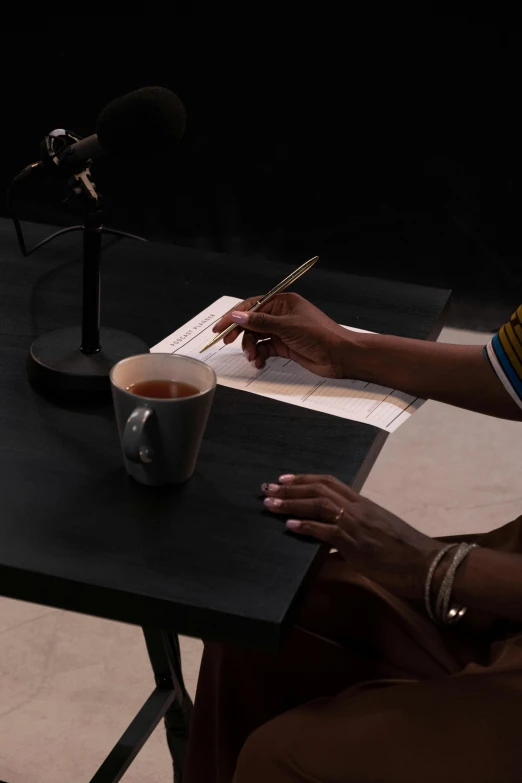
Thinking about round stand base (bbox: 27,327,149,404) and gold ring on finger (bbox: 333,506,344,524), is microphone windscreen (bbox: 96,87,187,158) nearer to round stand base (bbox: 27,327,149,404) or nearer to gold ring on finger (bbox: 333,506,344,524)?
round stand base (bbox: 27,327,149,404)

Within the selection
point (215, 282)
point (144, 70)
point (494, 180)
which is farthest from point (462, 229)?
point (215, 282)

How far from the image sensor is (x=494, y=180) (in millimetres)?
2982

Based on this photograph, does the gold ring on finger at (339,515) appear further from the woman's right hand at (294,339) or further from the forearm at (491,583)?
the woman's right hand at (294,339)

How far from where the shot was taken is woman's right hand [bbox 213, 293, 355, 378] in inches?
45.7

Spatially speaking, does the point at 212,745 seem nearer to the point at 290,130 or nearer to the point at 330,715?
the point at 330,715

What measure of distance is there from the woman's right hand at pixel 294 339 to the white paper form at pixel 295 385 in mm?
10

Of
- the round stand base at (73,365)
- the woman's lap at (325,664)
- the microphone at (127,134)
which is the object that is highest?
the microphone at (127,134)

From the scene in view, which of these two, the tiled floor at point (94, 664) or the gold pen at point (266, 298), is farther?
the tiled floor at point (94, 664)

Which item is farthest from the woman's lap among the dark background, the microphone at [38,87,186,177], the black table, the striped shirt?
the dark background

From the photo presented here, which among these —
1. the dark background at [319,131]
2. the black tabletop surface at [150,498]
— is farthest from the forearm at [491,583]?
the dark background at [319,131]

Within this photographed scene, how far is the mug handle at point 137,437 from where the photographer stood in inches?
33.4

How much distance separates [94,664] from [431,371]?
92 centimetres

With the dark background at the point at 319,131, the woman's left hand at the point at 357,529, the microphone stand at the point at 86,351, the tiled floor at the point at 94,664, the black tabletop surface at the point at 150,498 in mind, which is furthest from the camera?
the dark background at the point at 319,131

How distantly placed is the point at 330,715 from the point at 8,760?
0.84 meters
